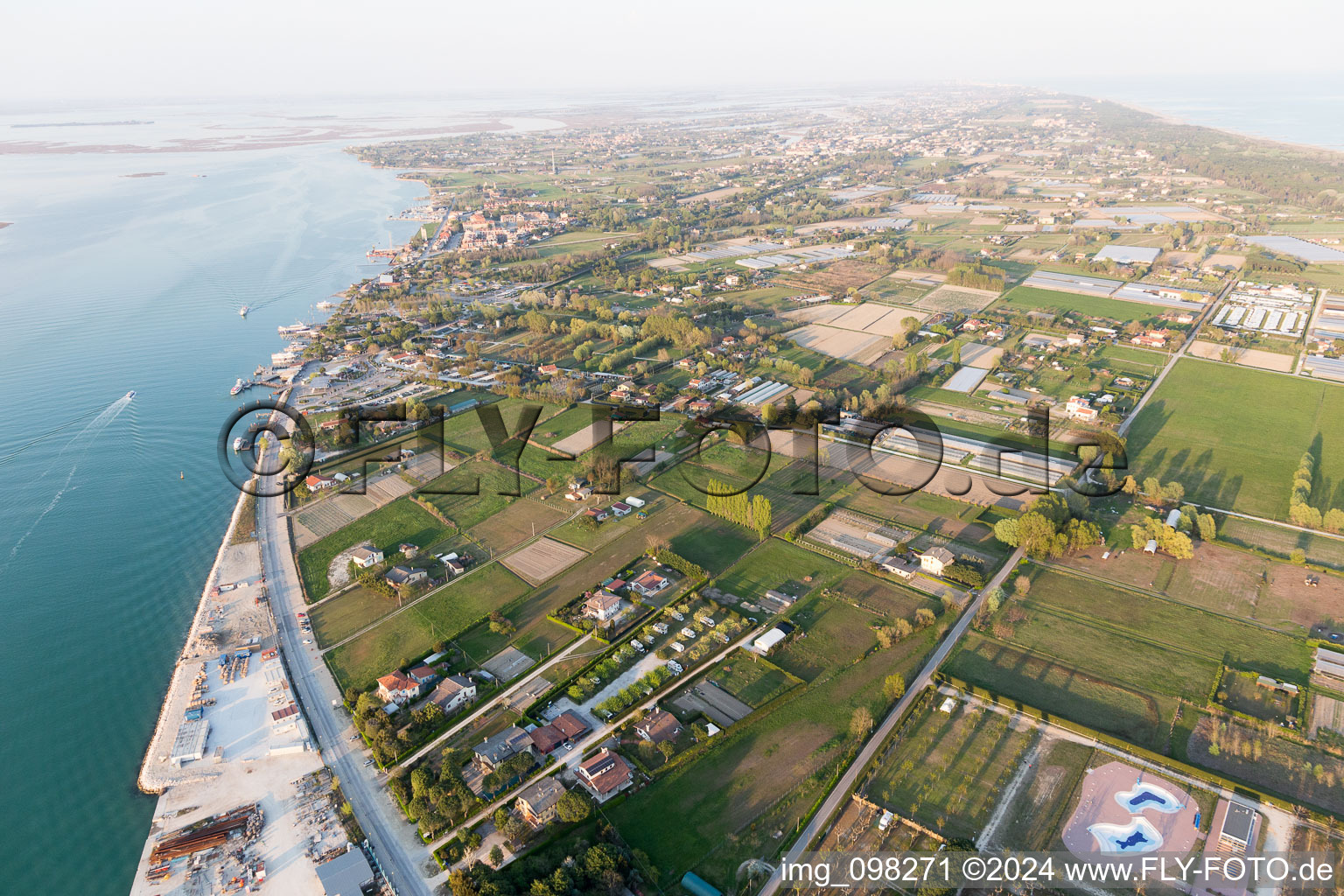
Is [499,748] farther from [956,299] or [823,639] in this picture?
[956,299]

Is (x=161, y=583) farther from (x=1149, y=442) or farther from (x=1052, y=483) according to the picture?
(x=1149, y=442)

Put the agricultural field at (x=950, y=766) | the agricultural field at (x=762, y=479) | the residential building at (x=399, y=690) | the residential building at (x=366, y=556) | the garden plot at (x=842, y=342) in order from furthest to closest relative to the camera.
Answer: the garden plot at (x=842, y=342) → the agricultural field at (x=762, y=479) → the residential building at (x=366, y=556) → the residential building at (x=399, y=690) → the agricultural field at (x=950, y=766)

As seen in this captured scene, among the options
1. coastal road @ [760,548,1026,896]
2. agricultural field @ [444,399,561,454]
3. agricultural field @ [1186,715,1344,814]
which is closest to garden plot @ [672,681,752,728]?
coastal road @ [760,548,1026,896]

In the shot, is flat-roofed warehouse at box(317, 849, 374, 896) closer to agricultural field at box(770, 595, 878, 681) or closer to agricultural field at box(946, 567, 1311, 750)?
agricultural field at box(770, 595, 878, 681)

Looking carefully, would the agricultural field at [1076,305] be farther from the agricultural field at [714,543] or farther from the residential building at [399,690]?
the residential building at [399,690]

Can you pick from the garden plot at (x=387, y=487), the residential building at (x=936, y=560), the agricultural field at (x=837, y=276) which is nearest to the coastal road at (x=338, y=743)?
the garden plot at (x=387, y=487)

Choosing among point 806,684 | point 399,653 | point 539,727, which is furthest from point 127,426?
point 806,684
